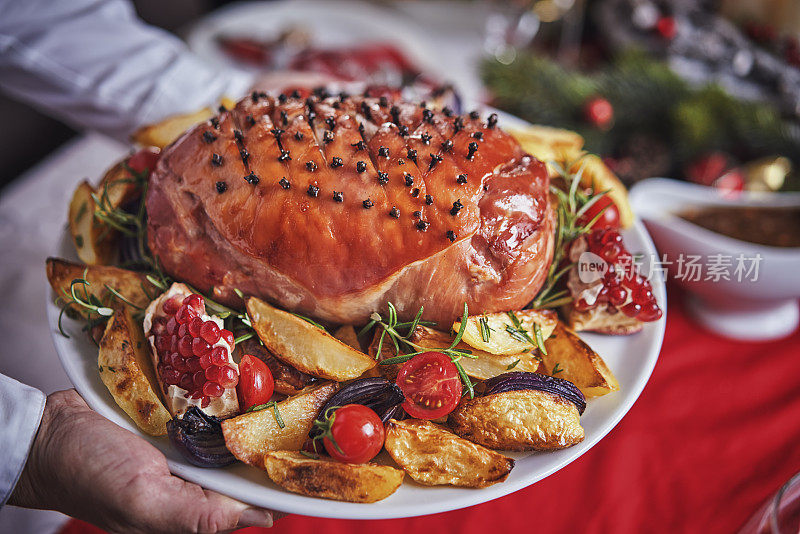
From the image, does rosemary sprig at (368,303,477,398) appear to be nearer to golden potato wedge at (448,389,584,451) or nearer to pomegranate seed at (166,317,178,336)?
golden potato wedge at (448,389,584,451)

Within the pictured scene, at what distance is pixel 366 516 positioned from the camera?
3.81 feet

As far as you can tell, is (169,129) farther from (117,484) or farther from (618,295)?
(618,295)

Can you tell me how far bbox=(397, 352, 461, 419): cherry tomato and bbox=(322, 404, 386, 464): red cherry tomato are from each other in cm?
10

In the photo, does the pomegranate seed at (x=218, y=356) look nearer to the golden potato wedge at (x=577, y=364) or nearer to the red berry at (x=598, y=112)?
the golden potato wedge at (x=577, y=364)

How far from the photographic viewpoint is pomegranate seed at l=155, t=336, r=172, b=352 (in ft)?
4.43

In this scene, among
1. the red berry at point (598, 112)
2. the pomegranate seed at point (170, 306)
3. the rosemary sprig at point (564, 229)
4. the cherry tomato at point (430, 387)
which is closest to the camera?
the cherry tomato at point (430, 387)

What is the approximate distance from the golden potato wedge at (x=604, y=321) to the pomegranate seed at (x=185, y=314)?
0.98 meters

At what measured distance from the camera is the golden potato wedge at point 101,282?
1.51 meters

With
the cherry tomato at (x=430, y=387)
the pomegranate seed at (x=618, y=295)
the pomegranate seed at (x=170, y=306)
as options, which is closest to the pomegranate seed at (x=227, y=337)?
the pomegranate seed at (x=170, y=306)

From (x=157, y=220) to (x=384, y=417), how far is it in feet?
2.73

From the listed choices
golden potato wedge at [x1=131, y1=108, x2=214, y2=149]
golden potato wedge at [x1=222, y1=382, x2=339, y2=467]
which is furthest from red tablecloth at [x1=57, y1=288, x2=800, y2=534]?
golden potato wedge at [x1=131, y1=108, x2=214, y2=149]

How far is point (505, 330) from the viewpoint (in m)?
1.43

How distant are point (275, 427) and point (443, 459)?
380mm

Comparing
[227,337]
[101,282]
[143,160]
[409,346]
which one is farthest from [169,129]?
[409,346]
